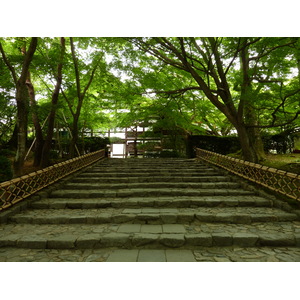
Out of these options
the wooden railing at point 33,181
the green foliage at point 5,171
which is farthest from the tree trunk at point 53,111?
the green foliage at point 5,171

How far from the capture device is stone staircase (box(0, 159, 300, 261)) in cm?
376

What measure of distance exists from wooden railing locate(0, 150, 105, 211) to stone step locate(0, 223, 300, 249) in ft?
3.79

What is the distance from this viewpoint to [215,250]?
364 cm

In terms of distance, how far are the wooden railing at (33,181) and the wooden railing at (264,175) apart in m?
7.16

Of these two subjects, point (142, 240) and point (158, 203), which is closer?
point (142, 240)

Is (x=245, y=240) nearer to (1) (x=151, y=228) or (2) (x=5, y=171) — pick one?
(1) (x=151, y=228)

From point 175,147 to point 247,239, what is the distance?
1344cm

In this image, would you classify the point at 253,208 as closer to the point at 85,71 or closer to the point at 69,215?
the point at 69,215

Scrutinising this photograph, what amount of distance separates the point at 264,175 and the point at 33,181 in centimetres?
773

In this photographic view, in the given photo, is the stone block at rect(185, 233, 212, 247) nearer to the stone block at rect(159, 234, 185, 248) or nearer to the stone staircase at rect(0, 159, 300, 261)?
the stone staircase at rect(0, 159, 300, 261)

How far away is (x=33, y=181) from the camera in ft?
21.1

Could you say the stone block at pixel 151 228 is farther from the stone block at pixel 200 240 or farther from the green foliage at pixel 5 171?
the green foliage at pixel 5 171

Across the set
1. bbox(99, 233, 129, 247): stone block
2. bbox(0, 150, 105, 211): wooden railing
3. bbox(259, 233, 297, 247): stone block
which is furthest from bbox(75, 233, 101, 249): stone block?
bbox(259, 233, 297, 247): stone block

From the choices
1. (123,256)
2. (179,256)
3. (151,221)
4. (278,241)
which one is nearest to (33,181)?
(151,221)
